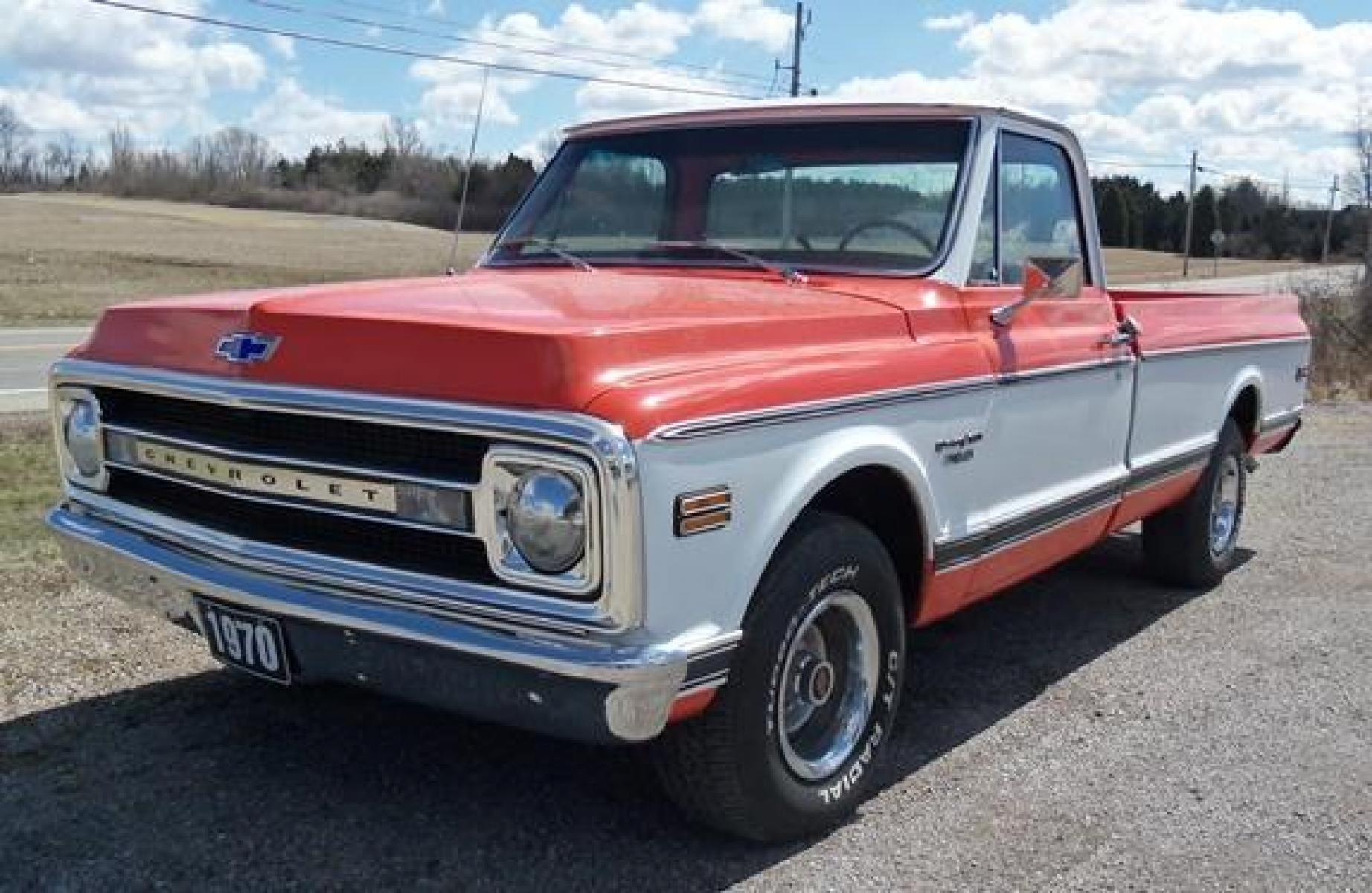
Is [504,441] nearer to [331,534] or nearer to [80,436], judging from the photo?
[331,534]

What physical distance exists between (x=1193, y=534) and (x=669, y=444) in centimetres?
403

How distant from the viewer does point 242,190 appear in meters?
74.8

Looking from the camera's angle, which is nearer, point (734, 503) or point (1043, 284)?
point (734, 503)

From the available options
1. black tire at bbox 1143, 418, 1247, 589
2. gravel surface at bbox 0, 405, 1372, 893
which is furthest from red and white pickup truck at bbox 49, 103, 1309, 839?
black tire at bbox 1143, 418, 1247, 589

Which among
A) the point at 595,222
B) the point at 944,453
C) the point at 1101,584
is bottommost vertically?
the point at 1101,584

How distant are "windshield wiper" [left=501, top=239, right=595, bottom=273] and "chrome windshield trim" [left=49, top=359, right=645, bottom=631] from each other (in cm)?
144

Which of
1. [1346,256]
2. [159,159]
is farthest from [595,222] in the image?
[159,159]

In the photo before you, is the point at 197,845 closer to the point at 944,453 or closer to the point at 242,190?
the point at 944,453

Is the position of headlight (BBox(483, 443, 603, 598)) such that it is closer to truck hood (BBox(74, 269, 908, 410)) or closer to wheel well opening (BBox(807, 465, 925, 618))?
truck hood (BBox(74, 269, 908, 410))

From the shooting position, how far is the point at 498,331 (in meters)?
2.92

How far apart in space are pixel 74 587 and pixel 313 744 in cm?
188

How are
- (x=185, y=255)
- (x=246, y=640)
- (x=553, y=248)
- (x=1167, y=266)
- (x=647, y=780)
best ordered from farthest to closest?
(x=1167, y=266) < (x=185, y=255) < (x=553, y=248) < (x=647, y=780) < (x=246, y=640)

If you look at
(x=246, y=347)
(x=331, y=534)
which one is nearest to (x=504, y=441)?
(x=331, y=534)

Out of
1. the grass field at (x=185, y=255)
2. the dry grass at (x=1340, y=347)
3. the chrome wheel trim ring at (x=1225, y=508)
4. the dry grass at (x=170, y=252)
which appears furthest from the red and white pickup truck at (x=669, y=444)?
the dry grass at (x=1340, y=347)
